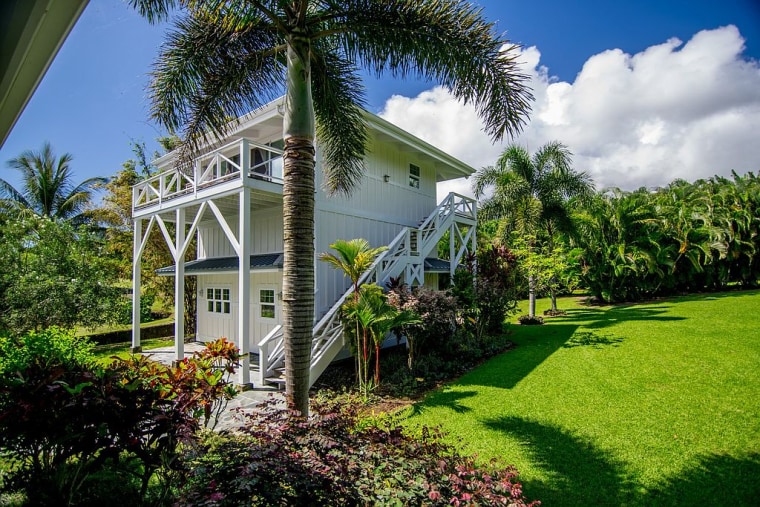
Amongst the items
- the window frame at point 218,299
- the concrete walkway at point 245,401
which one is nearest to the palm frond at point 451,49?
the concrete walkway at point 245,401

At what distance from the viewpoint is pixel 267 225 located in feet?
39.6

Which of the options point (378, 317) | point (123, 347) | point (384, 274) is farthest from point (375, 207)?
point (123, 347)

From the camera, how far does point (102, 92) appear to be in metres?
4.32

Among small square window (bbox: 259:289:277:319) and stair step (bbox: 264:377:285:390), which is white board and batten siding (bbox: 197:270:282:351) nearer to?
small square window (bbox: 259:289:277:319)

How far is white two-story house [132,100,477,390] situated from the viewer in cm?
906

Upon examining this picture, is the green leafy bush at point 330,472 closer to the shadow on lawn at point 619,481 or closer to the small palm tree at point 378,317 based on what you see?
the shadow on lawn at point 619,481

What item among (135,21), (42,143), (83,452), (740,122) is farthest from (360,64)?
(42,143)

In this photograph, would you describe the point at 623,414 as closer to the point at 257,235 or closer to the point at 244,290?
the point at 244,290

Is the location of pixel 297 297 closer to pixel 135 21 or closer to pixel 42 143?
pixel 135 21

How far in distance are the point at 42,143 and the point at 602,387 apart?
107 feet

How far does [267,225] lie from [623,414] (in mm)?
10497

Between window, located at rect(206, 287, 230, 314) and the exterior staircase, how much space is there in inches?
126

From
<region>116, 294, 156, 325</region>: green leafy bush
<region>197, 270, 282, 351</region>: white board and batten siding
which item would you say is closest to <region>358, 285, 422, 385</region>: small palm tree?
<region>197, 270, 282, 351</region>: white board and batten siding

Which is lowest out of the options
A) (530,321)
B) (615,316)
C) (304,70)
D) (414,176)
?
(530,321)
